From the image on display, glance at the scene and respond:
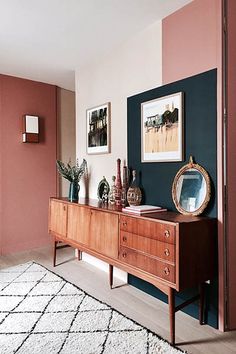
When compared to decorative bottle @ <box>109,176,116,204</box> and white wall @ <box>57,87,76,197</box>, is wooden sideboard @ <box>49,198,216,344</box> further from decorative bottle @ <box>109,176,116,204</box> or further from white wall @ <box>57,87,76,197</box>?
white wall @ <box>57,87,76,197</box>

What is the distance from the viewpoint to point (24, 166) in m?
4.17

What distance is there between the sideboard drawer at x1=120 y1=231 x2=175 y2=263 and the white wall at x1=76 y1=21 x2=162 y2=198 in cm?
100

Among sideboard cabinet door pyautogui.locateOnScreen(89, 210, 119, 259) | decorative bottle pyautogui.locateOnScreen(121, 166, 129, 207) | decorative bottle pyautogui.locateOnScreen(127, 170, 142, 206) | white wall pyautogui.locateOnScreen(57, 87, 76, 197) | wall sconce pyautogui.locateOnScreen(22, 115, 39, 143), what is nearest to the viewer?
sideboard cabinet door pyautogui.locateOnScreen(89, 210, 119, 259)

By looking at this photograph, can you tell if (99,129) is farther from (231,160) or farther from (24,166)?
(231,160)

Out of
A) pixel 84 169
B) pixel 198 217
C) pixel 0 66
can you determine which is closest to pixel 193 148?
pixel 198 217

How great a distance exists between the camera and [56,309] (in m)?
2.35

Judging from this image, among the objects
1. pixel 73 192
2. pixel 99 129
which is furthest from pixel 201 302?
pixel 99 129

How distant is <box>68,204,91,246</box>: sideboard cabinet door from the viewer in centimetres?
285

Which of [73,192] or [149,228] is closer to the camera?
[149,228]

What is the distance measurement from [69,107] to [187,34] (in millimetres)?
2775

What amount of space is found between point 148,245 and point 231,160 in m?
0.87

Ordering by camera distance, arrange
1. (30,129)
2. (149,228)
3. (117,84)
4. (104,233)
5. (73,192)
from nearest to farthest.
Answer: (149,228), (104,233), (117,84), (73,192), (30,129)

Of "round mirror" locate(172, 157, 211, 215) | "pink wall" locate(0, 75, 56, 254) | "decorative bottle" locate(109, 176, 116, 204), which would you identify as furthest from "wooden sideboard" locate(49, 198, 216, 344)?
"pink wall" locate(0, 75, 56, 254)

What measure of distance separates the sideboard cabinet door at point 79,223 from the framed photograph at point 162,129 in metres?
0.81
